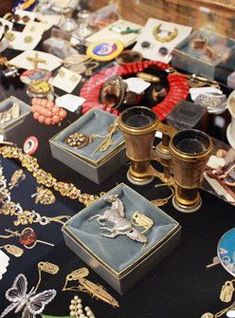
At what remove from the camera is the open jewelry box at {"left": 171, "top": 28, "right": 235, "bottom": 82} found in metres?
1.58

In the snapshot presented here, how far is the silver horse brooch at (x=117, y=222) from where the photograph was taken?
1068 mm

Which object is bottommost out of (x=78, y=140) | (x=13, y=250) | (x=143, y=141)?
(x=13, y=250)

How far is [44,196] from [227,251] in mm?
515

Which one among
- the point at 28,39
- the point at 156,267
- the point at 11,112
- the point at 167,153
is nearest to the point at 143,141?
the point at 167,153

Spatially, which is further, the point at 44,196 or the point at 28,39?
the point at 28,39

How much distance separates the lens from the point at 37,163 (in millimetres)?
1355

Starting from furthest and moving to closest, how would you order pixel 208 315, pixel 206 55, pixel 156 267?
1. pixel 206 55
2. pixel 156 267
3. pixel 208 315

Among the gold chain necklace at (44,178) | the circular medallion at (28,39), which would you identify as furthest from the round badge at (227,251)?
the circular medallion at (28,39)

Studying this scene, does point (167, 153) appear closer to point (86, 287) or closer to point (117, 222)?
point (117, 222)

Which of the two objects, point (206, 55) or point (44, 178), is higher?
point (206, 55)

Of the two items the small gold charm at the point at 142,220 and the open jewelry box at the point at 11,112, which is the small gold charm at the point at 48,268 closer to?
the small gold charm at the point at 142,220

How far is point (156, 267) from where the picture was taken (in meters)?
1.06

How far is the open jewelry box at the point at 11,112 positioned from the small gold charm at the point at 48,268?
53 cm

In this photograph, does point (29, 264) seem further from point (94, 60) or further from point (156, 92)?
point (94, 60)
